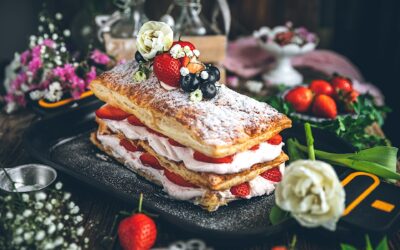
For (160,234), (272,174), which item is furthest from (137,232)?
(272,174)

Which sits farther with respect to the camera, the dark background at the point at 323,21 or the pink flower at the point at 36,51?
the dark background at the point at 323,21

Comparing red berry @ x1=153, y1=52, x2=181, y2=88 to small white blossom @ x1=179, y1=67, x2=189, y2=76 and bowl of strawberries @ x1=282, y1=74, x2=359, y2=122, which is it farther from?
bowl of strawberries @ x1=282, y1=74, x2=359, y2=122

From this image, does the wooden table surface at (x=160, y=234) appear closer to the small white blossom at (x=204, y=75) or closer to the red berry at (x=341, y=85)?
the small white blossom at (x=204, y=75)

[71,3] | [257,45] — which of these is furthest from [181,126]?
[71,3]

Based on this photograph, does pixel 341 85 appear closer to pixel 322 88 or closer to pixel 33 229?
pixel 322 88

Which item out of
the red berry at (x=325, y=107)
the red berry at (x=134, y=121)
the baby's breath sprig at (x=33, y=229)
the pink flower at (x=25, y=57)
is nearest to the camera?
A: the baby's breath sprig at (x=33, y=229)

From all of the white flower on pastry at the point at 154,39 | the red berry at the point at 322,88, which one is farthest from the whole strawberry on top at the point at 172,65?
the red berry at the point at 322,88

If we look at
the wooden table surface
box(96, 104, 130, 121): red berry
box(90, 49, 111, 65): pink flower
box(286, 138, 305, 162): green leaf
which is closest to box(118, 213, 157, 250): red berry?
the wooden table surface

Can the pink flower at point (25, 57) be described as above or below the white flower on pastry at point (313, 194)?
above
